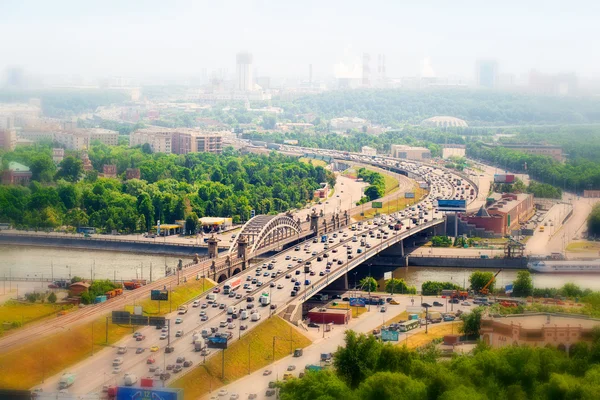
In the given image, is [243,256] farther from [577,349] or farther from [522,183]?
[522,183]

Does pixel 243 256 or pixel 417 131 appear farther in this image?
pixel 417 131

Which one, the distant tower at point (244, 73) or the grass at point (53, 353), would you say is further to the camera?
the distant tower at point (244, 73)

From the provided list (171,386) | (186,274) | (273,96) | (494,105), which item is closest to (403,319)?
(186,274)

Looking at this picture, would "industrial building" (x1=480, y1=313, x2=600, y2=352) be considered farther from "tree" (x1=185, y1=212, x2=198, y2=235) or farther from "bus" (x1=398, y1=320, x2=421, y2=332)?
"tree" (x1=185, y1=212, x2=198, y2=235)

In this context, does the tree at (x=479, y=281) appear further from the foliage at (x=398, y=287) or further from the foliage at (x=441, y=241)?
the foliage at (x=441, y=241)

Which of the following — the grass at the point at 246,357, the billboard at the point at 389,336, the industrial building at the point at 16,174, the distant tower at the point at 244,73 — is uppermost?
the distant tower at the point at 244,73

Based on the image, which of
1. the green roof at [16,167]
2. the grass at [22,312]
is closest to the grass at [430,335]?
the grass at [22,312]

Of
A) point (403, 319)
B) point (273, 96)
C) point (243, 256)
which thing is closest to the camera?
point (403, 319)
